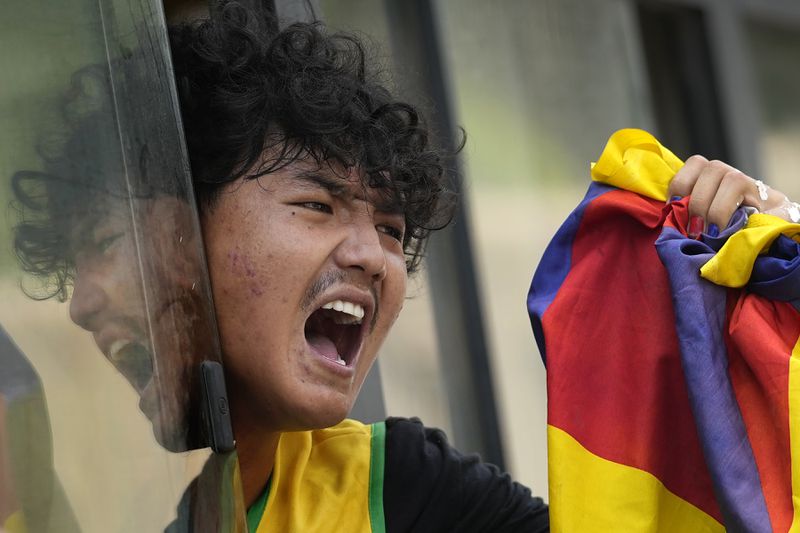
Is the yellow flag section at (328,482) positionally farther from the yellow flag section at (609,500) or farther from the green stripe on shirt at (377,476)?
the yellow flag section at (609,500)

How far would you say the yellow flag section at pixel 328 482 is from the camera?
6.02 feet

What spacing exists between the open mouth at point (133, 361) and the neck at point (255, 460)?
55 cm

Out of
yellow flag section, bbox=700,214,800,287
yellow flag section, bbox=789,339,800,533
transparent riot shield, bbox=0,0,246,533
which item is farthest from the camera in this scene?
yellow flag section, bbox=700,214,800,287

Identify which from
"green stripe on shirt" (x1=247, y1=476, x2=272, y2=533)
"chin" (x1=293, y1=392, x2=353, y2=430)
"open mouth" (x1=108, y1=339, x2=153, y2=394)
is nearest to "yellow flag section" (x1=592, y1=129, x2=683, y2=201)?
"chin" (x1=293, y1=392, x2=353, y2=430)

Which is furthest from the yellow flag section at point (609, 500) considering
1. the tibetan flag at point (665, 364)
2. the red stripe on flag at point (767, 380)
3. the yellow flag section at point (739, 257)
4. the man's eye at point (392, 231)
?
the man's eye at point (392, 231)

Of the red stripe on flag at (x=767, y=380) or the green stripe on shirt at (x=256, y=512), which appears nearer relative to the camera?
the red stripe on flag at (x=767, y=380)

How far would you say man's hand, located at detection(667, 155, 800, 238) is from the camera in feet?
5.70

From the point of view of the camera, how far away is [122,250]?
4.03 feet

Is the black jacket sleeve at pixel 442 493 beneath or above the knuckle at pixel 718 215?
beneath

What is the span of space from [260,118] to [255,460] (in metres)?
0.49

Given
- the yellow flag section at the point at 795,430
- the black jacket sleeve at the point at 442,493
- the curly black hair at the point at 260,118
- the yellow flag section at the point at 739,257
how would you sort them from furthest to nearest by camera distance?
the black jacket sleeve at the point at 442,493
the yellow flag section at the point at 739,257
the yellow flag section at the point at 795,430
the curly black hair at the point at 260,118

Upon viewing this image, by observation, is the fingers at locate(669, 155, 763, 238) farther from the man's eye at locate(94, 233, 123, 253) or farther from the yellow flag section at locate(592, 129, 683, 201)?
the man's eye at locate(94, 233, 123, 253)

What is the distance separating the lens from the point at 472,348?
3.71 metres

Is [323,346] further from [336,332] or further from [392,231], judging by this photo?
[392,231]
